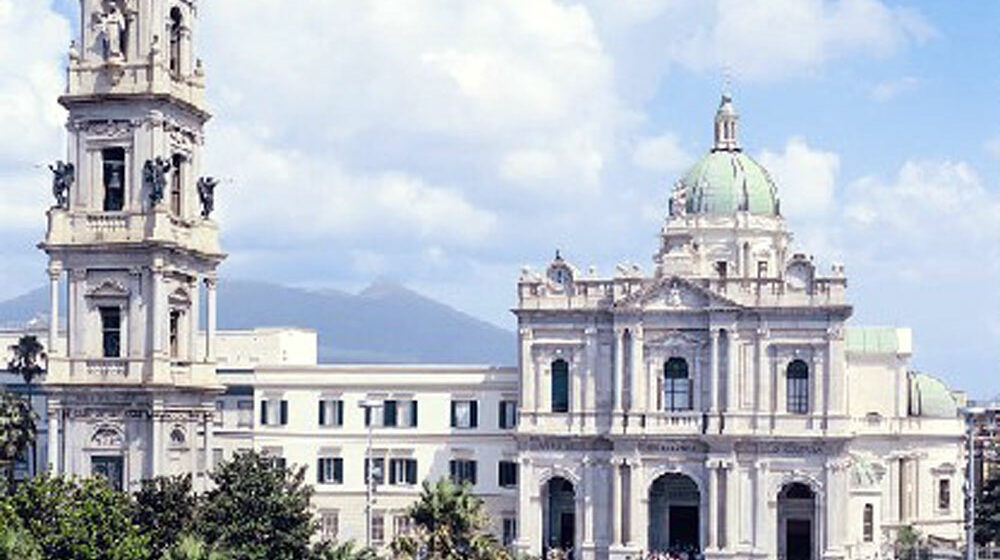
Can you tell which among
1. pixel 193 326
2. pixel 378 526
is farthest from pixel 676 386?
pixel 193 326

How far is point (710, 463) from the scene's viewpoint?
9075 cm

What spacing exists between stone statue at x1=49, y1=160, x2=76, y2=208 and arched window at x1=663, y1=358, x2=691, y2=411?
40.3 meters

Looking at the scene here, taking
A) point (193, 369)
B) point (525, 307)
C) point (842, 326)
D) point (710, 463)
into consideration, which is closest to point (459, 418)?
point (525, 307)

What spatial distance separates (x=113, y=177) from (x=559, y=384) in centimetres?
3865

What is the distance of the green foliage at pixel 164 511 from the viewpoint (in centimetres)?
5353

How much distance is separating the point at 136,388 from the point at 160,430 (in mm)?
1579

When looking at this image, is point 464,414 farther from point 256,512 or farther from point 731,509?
point 256,512

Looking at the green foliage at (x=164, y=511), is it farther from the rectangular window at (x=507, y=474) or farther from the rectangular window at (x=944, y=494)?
the rectangular window at (x=944, y=494)

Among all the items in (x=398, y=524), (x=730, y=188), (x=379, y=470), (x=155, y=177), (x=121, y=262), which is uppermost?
(x=730, y=188)

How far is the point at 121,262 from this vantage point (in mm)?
59438

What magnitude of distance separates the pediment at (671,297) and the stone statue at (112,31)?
38575 millimetres

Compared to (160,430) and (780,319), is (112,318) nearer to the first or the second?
(160,430)

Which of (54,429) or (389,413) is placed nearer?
(54,429)

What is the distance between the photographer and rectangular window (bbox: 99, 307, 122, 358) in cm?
5981
